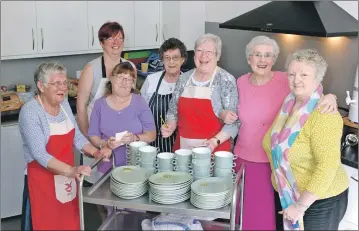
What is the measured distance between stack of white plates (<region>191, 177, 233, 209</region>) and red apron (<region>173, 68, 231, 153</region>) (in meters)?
0.37

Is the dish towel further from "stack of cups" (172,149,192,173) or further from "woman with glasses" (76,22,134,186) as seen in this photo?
"woman with glasses" (76,22,134,186)

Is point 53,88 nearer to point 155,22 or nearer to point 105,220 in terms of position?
point 105,220

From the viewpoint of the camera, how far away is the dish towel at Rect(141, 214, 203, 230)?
1.43 meters

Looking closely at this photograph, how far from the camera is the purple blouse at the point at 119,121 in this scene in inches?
68.9

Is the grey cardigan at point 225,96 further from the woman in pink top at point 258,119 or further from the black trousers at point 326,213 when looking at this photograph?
the black trousers at point 326,213

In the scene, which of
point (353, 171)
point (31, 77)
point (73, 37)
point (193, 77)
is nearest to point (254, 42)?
point (193, 77)

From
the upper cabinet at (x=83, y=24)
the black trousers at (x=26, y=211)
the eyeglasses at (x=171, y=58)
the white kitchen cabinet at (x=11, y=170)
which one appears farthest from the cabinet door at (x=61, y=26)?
the black trousers at (x=26, y=211)

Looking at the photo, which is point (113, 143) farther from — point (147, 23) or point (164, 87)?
point (147, 23)

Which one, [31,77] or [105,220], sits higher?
[31,77]

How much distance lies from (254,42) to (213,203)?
24.8 inches

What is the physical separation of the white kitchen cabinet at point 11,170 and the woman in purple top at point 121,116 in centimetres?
81

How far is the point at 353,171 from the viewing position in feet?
5.55

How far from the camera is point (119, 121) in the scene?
1750 mm

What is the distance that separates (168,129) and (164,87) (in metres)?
0.23
